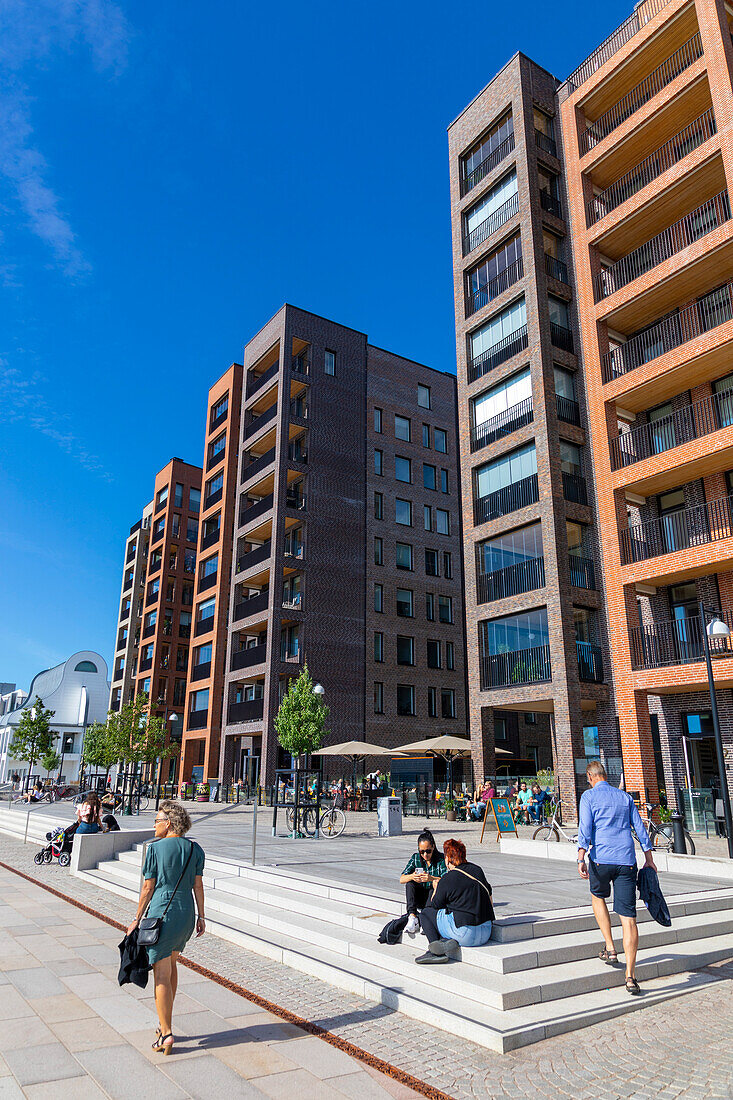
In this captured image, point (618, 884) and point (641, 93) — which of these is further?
point (641, 93)

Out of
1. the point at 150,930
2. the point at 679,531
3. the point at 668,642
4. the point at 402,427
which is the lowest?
the point at 150,930

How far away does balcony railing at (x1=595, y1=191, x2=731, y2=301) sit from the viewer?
2420cm

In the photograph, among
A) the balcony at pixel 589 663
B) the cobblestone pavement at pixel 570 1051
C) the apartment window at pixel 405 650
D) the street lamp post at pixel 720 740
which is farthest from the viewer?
the apartment window at pixel 405 650

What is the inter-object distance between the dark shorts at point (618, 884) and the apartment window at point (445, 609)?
36361 mm

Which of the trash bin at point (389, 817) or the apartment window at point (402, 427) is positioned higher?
the apartment window at point (402, 427)

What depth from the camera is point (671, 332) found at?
2539 centimetres

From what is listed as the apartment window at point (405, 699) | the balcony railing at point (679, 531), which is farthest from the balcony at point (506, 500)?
the apartment window at point (405, 699)

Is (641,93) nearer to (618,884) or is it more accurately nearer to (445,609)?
(445,609)

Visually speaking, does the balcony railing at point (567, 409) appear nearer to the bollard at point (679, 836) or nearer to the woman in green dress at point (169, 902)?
the bollard at point (679, 836)

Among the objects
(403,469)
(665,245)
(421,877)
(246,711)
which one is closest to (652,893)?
(421,877)

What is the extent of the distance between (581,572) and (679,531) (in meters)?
3.77

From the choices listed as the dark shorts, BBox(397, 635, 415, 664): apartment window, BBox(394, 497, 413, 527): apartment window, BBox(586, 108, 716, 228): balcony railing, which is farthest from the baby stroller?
BBox(394, 497, 413, 527): apartment window

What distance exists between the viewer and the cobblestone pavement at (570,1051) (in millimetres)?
4906

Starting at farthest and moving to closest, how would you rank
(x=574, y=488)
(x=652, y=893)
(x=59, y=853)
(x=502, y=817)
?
(x=574, y=488)
(x=502, y=817)
(x=59, y=853)
(x=652, y=893)
